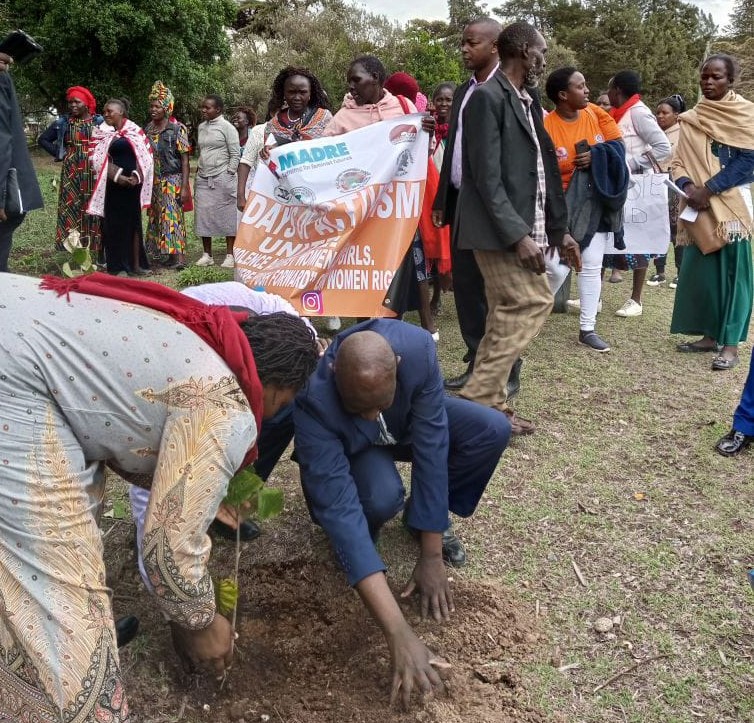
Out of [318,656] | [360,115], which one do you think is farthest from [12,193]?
[318,656]

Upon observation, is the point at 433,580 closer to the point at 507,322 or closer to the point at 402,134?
the point at 507,322

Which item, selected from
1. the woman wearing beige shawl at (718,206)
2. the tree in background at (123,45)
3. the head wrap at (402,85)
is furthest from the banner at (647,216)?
the tree in background at (123,45)

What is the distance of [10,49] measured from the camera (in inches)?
186

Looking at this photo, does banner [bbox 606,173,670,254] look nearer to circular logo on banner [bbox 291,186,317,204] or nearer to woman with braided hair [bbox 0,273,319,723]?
circular logo on banner [bbox 291,186,317,204]

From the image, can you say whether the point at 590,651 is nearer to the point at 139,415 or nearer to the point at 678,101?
the point at 139,415

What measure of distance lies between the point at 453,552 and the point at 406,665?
2.63 feet

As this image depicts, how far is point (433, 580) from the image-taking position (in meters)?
2.61

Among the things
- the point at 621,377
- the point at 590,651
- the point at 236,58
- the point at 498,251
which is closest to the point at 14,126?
the point at 498,251

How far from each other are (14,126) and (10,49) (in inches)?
18.7

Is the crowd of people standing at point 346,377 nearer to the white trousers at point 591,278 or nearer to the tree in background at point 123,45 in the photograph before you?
the white trousers at point 591,278

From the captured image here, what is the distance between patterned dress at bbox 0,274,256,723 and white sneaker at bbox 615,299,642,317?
17.1 ft

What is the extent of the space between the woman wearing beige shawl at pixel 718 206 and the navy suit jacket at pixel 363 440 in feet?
10.7

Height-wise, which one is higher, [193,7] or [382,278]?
[193,7]

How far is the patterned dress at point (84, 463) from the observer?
1.68 m
